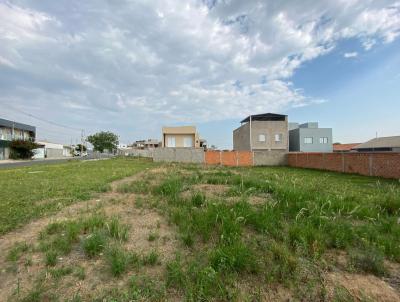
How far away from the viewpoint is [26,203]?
20.5 ft

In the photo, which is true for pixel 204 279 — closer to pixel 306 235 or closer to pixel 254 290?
pixel 254 290

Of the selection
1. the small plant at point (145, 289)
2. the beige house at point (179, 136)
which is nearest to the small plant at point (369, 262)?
the small plant at point (145, 289)

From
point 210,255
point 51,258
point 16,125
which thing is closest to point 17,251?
point 51,258

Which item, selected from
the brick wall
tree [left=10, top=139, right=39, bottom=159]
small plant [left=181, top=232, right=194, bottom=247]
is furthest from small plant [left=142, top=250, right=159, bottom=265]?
tree [left=10, top=139, right=39, bottom=159]

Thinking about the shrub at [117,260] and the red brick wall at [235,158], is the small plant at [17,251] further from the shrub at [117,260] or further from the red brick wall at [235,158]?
the red brick wall at [235,158]

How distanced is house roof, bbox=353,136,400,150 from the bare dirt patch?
47.1m

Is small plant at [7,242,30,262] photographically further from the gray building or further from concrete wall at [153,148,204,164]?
the gray building

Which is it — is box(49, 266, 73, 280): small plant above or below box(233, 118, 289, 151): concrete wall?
below

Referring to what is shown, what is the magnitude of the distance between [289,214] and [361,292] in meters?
2.13

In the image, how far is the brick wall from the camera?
43.2 feet

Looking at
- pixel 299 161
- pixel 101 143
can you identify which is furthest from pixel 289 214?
pixel 101 143

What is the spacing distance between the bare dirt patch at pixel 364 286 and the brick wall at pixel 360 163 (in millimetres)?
14109

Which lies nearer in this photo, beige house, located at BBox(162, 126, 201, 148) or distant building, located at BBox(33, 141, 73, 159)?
beige house, located at BBox(162, 126, 201, 148)

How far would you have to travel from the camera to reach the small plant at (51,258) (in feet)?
9.54
